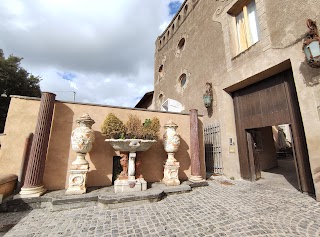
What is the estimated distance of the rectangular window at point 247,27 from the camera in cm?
597

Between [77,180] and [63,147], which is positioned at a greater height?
[63,147]

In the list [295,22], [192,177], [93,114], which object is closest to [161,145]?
[192,177]

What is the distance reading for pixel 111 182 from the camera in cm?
469

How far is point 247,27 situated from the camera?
244 inches

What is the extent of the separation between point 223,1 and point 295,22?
3899 mm

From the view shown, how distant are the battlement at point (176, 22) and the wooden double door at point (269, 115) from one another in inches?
277

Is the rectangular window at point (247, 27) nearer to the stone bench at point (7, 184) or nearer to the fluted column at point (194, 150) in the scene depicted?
the fluted column at point (194, 150)

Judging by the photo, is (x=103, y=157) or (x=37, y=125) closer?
(x=37, y=125)

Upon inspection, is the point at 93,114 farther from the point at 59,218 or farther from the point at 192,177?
the point at 192,177

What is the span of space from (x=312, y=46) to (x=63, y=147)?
6.85 m

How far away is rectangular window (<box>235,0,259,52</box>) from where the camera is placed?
597 cm

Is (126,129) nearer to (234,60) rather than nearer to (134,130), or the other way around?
(134,130)

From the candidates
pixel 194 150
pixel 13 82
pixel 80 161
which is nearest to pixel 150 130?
pixel 194 150

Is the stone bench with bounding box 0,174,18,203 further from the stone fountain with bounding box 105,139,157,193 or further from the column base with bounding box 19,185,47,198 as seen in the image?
the stone fountain with bounding box 105,139,157,193
